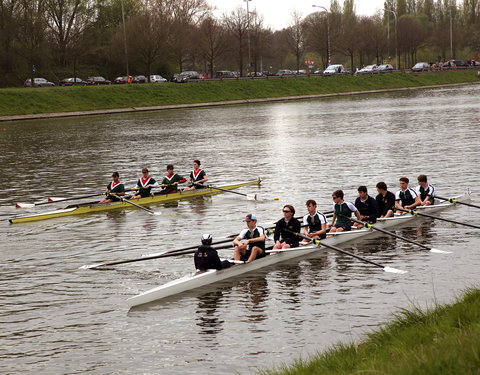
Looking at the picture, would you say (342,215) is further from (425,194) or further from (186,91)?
(186,91)

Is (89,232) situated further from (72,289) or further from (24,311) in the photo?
(24,311)

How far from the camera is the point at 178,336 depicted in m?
14.4

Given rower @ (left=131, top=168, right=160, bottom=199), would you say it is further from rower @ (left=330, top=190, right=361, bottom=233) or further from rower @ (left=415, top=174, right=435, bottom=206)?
rower @ (left=415, top=174, right=435, bottom=206)

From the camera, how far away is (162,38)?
10531 cm

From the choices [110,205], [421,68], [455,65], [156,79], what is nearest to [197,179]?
[110,205]

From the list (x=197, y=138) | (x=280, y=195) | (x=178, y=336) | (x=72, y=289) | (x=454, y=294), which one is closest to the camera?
(x=178, y=336)

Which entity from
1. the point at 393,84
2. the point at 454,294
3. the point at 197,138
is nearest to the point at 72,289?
the point at 454,294

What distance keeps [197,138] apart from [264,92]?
149ft

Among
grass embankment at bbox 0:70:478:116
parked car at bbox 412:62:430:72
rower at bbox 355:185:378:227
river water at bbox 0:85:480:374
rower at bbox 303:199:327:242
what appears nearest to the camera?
river water at bbox 0:85:480:374

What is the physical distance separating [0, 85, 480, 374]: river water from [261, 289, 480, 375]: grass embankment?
78.6 inches

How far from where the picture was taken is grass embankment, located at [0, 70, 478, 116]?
79188 millimetres

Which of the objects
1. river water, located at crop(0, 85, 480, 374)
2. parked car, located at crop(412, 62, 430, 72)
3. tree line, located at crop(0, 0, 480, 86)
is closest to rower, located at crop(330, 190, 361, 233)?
river water, located at crop(0, 85, 480, 374)

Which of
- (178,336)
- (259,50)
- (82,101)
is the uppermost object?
(259,50)

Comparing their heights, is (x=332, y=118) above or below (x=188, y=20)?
below
